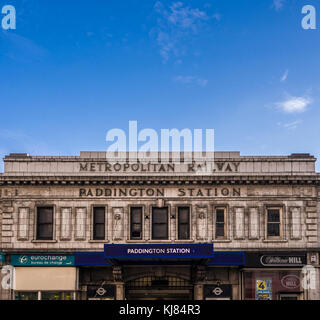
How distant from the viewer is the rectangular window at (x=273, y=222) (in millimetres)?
26328

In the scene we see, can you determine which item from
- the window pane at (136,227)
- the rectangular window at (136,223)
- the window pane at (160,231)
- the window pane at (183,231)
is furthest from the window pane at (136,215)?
the window pane at (183,231)

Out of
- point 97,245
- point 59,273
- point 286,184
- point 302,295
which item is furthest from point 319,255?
point 59,273

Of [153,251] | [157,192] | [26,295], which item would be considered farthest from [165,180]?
[26,295]

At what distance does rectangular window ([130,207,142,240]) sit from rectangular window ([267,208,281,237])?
7.85m

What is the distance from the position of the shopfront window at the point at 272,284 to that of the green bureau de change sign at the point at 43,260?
10615mm

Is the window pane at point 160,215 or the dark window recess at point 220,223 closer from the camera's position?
the dark window recess at point 220,223

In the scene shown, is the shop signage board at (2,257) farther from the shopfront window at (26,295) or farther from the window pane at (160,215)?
the window pane at (160,215)

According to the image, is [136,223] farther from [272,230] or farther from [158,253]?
[272,230]

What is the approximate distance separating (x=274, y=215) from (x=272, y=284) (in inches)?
161

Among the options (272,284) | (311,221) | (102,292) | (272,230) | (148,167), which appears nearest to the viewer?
(272,284)

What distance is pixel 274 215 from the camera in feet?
87.0

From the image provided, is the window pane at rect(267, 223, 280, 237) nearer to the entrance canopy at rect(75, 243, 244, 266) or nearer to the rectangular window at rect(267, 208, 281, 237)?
the rectangular window at rect(267, 208, 281, 237)

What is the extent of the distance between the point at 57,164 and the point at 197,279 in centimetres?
1110

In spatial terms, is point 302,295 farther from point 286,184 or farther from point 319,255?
point 286,184
